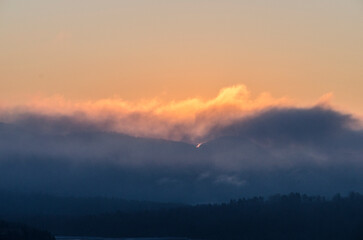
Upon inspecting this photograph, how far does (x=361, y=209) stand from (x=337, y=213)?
17.4ft

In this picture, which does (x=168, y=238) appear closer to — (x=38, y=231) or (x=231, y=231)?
(x=231, y=231)

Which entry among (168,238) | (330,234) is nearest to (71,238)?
(168,238)

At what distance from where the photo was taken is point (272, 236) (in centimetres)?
18450

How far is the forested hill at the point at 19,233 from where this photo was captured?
16525cm

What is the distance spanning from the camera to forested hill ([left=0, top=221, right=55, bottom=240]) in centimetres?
16525

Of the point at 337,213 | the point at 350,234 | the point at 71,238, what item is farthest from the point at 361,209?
the point at 71,238

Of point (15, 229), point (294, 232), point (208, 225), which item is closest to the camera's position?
point (15, 229)

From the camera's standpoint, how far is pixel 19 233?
550 ft

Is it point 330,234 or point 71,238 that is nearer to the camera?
point 330,234

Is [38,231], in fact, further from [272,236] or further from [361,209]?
[361,209]

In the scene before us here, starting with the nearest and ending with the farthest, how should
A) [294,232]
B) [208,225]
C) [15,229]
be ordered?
[15,229]
[294,232]
[208,225]

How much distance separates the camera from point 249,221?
19325 centimetres

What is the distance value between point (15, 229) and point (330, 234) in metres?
52.6

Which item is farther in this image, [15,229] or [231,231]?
[231,231]
